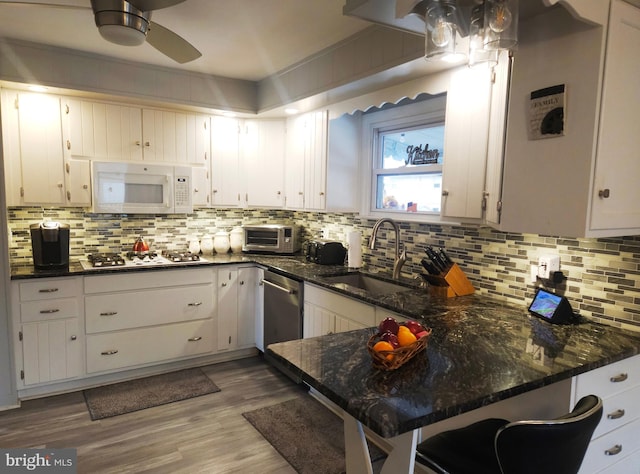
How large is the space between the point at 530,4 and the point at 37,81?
306cm

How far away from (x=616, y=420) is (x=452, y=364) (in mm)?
868

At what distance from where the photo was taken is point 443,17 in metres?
1.29

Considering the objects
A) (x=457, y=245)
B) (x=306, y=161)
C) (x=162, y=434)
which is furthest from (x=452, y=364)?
(x=306, y=161)

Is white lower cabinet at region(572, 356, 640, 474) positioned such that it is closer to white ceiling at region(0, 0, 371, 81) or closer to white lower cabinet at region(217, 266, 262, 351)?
white ceiling at region(0, 0, 371, 81)

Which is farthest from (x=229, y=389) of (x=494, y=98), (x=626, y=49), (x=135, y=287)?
(x=626, y=49)

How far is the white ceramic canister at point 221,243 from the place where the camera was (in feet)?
13.3

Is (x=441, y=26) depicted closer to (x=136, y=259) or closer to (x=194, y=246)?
(x=136, y=259)

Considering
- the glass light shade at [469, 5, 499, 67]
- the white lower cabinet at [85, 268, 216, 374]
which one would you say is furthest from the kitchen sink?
the glass light shade at [469, 5, 499, 67]

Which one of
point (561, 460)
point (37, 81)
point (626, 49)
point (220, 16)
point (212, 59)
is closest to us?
point (561, 460)

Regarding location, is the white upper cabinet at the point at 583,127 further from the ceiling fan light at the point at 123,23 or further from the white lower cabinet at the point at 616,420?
the ceiling fan light at the point at 123,23

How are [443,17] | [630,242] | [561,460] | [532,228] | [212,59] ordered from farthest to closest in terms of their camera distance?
[212,59] → [630,242] → [532,228] → [443,17] → [561,460]

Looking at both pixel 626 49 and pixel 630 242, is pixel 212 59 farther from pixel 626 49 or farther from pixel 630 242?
pixel 630 242

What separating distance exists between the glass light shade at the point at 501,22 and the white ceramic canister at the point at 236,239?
316 centimetres

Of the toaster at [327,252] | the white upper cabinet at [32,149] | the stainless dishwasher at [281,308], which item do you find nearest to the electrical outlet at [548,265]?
the stainless dishwasher at [281,308]
